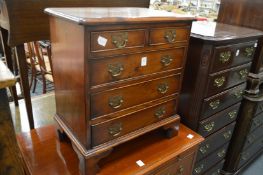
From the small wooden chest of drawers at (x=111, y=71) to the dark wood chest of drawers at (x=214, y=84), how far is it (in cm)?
14

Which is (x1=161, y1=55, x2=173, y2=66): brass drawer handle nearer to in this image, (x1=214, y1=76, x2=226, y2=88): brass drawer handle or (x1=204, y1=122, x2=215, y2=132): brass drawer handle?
(x1=214, y1=76, x2=226, y2=88): brass drawer handle

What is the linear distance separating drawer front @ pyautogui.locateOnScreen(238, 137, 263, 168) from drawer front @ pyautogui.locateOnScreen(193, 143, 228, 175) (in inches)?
13.6

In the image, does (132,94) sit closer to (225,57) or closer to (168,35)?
(168,35)

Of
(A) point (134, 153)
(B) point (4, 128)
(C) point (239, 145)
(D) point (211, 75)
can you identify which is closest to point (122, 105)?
(A) point (134, 153)

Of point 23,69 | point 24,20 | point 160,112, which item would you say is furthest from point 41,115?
point 160,112

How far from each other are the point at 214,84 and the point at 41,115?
133cm

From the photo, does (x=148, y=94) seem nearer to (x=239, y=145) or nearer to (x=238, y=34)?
(x=238, y=34)

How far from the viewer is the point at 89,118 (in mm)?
851

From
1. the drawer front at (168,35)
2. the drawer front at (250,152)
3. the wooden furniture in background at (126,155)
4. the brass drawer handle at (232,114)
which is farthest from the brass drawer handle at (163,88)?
the drawer front at (250,152)

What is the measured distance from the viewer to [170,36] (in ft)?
3.12

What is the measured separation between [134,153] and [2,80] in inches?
27.4

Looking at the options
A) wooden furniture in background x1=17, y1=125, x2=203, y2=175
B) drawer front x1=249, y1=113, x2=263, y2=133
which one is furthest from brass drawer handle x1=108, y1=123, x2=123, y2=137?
drawer front x1=249, y1=113, x2=263, y2=133

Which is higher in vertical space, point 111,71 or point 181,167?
point 111,71

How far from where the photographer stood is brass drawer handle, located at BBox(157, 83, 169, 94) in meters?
1.04
